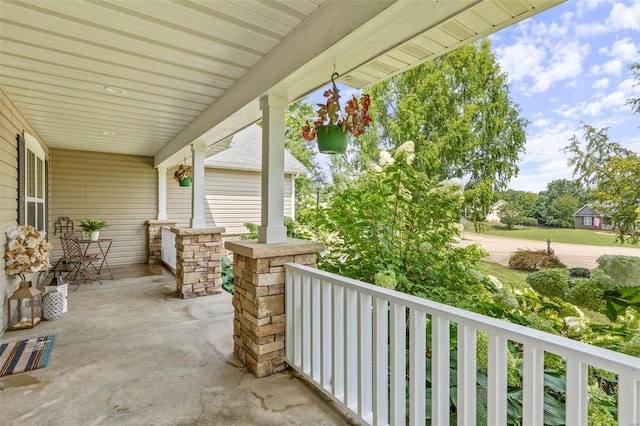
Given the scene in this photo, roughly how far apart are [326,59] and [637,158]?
8.73 feet

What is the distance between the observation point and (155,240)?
7180 mm

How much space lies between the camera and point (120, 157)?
693 centimetres

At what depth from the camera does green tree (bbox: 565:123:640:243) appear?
249 cm

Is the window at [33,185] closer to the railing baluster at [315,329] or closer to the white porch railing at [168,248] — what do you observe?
the white porch railing at [168,248]

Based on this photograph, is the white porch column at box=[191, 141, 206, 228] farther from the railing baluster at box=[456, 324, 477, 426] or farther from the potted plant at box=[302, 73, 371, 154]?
the railing baluster at box=[456, 324, 477, 426]

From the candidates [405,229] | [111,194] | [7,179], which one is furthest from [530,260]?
[111,194]

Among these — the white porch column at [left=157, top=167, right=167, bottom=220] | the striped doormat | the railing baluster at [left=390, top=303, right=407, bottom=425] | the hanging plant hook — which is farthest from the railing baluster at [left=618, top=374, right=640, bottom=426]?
the white porch column at [left=157, top=167, right=167, bottom=220]

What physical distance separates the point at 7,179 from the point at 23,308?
1574 mm

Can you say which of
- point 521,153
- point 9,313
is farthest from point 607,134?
point 521,153

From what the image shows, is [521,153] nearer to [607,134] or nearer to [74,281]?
[607,134]

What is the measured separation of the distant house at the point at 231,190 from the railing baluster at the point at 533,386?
6931 millimetres

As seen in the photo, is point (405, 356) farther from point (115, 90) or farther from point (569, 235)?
point (569, 235)

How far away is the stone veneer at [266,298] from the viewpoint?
7.80ft

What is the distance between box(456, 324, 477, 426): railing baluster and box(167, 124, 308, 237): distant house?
6714mm
